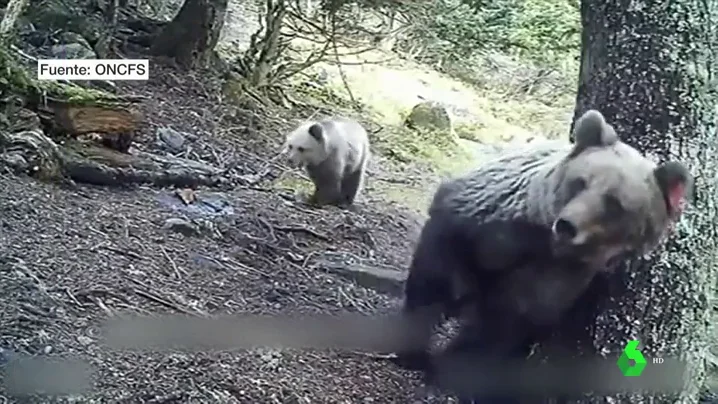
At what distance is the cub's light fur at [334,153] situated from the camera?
217 cm

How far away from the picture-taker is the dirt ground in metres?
1.52

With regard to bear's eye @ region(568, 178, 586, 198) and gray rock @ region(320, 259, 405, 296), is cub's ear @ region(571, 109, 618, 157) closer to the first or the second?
bear's eye @ region(568, 178, 586, 198)

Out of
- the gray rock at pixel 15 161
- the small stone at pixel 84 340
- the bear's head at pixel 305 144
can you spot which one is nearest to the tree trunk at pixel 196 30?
the bear's head at pixel 305 144

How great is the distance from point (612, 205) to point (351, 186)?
1131 mm

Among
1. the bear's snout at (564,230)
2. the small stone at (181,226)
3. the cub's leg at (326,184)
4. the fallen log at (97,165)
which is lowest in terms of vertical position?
the cub's leg at (326,184)

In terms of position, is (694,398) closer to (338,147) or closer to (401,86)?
(401,86)

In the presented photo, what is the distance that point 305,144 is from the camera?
89.0 inches

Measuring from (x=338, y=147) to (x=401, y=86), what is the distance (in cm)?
42

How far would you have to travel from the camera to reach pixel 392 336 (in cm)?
179

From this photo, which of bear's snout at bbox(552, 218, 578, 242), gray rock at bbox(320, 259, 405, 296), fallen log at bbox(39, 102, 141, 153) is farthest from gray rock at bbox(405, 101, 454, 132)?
fallen log at bbox(39, 102, 141, 153)

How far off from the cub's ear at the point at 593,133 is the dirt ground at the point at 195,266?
0.58 meters

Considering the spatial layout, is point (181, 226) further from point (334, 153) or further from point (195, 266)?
point (334, 153)

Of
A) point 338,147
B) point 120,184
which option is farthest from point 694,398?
point 120,184

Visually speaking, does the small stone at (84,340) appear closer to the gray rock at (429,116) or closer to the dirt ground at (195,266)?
the dirt ground at (195,266)
